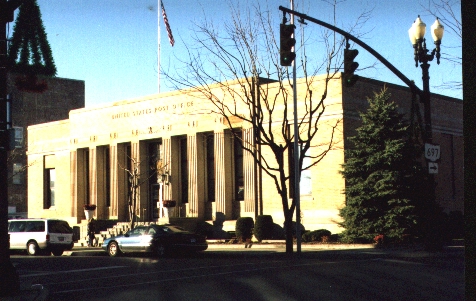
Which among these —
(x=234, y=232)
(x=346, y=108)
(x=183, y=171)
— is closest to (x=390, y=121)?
(x=346, y=108)

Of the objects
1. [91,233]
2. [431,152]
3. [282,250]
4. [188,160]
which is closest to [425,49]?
[431,152]

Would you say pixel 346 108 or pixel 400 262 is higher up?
pixel 346 108

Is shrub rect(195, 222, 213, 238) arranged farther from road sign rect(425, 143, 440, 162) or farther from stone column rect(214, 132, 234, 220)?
road sign rect(425, 143, 440, 162)

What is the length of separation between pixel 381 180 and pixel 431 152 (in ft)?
33.9

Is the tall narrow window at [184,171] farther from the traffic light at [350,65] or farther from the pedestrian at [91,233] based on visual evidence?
the traffic light at [350,65]

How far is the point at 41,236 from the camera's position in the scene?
3431 cm

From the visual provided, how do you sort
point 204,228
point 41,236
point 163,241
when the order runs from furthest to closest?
point 204,228 < point 41,236 < point 163,241

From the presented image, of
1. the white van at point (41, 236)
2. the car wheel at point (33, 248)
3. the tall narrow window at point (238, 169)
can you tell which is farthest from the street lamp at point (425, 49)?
the car wheel at point (33, 248)

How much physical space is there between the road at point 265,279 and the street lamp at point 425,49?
15.3ft

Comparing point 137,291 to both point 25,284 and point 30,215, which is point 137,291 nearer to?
point 25,284

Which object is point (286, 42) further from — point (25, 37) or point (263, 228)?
point (263, 228)

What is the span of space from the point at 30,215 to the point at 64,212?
204 inches

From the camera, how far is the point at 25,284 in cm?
1781

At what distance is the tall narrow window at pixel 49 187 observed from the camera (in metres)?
53.2
